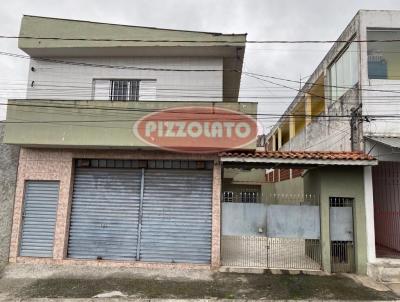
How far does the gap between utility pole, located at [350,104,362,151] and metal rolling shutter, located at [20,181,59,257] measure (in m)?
9.06

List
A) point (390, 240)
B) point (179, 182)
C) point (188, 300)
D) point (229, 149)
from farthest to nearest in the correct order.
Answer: point (390, 240), point (179, 182), point (229, 149), point (188, 300)

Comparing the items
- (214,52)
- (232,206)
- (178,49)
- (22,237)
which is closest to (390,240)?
(232,206)

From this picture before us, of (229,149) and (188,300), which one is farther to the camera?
(229,149)

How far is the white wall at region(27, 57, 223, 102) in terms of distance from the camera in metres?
11.2

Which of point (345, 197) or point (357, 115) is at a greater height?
point (357, 115)

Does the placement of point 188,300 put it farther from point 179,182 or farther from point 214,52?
point 214,52

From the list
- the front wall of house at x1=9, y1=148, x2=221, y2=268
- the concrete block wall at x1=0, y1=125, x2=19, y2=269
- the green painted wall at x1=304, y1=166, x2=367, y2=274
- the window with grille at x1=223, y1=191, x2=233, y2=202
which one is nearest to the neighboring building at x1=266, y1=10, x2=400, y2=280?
the green painted wall at x1=304, y1=166, x2=367, y2=274

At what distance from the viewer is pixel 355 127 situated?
10766 millimetres

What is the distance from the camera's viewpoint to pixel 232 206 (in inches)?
396

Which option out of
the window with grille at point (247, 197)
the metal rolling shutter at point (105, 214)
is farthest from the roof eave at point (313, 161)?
the metal rolling shutter at point (105, 214)

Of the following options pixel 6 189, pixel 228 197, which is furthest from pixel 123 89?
pixel 228 197

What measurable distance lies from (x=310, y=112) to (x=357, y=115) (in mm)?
8017
